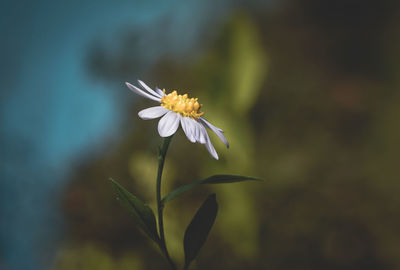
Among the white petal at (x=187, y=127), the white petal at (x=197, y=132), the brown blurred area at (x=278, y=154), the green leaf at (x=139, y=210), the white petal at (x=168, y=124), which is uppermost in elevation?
the white petal at (x=168, y=124)

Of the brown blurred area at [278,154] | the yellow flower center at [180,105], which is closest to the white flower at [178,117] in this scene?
the yellow flower center at [180,105]

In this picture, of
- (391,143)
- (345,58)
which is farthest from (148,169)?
(345,58)

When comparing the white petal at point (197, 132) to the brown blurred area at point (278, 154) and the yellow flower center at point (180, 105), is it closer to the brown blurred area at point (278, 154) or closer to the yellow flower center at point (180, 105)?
the yellow flower center at point (180, 105)

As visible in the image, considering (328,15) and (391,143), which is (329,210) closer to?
(391,143)

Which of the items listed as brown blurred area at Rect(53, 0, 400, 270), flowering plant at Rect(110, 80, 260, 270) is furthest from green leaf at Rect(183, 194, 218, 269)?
brown blurred area at Rect(53, 0, 400, 270)

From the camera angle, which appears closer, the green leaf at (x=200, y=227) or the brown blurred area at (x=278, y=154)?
the green leaf at (x=200, y=227)

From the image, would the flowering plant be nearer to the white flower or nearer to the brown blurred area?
the white flower

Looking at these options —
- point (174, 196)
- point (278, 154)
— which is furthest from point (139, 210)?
point (278, 154)
